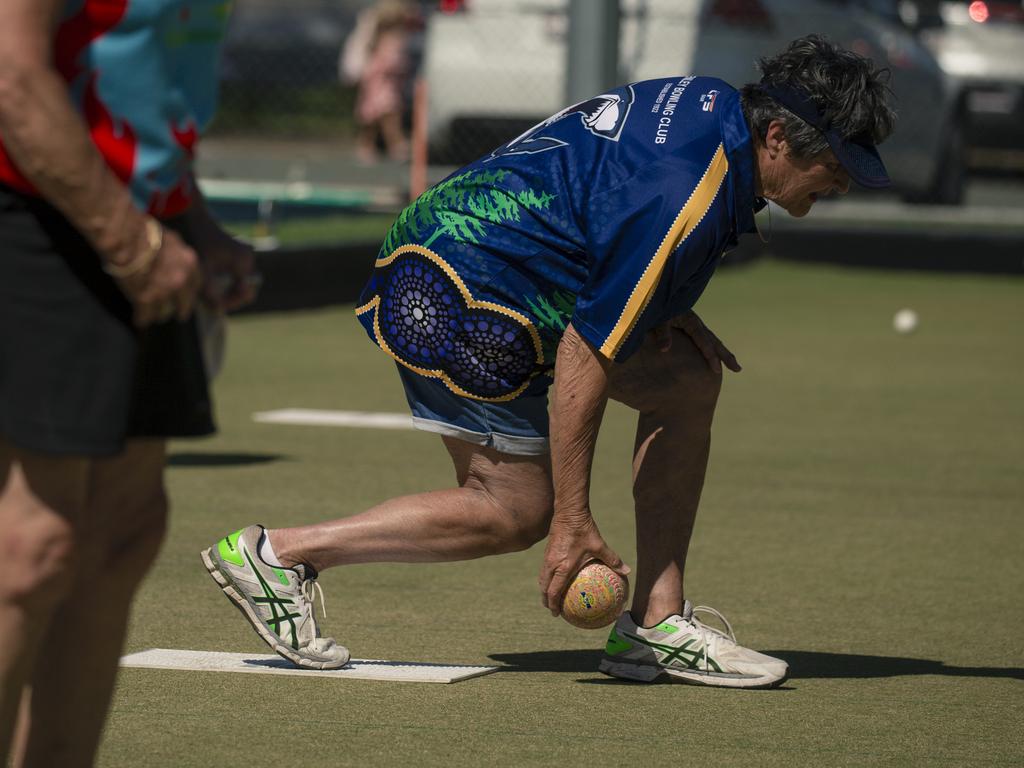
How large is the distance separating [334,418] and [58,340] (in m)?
6.01

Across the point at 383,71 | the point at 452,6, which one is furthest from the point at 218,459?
the point at 383,71

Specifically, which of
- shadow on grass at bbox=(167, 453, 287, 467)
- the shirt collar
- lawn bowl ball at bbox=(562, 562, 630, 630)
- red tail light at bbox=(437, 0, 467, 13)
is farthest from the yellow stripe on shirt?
red tail light at bbox=(437, 0, 467, 13)

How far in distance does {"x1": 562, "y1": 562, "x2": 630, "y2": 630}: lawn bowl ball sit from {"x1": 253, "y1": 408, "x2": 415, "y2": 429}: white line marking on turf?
14.0 feet

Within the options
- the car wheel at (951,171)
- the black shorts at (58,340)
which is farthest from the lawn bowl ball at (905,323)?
the black shorts at (58,340)

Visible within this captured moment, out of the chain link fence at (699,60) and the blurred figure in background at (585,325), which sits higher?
the blurred figure in background at (585,325)

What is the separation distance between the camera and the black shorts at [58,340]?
275 cm

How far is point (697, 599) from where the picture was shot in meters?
5.50

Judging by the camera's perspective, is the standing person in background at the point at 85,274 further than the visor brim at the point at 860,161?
No

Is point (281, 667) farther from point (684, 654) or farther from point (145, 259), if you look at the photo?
point (145, 259)

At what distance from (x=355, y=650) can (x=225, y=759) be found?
1.06 metres

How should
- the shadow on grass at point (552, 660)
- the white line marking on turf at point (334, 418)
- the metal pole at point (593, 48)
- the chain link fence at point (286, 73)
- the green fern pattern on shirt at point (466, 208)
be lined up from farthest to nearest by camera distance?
the chain link fence at point (286, 73) < the metal pole at point (593, 48) < the white line marking on turf at point (334, 418) < the shadow on grass at point (552, 660) < the green fern pattern on shirt at point (466, 208)

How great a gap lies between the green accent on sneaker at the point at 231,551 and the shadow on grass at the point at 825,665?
Answer: 2.12 feet

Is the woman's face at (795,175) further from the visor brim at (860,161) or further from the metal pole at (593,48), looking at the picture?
the metal pole at (593,48)

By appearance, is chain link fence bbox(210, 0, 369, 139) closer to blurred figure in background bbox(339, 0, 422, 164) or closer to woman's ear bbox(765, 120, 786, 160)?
blurred figure in background bbox(339, 0, 422, 164)
